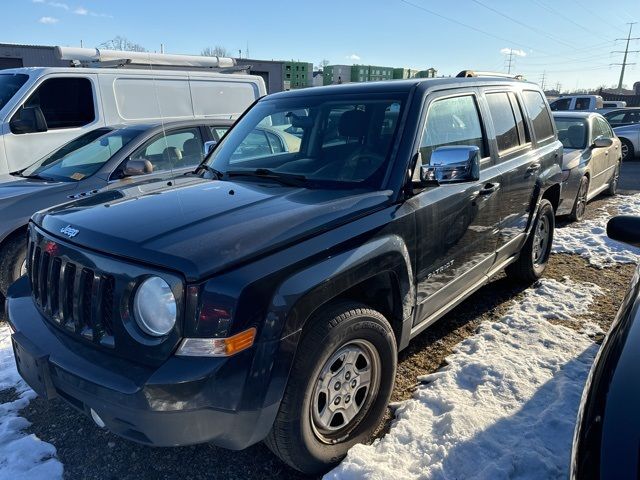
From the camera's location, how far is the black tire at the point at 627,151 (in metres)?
16.3

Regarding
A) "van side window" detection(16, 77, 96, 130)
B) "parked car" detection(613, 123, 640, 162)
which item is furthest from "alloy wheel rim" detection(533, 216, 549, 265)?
"parked car" detection(613, 123, 640, 162)

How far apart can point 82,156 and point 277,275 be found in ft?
14.2

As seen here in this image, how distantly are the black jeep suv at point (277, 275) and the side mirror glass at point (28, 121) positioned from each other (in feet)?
14.6

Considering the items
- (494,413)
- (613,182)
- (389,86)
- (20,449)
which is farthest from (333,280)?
(613,182)

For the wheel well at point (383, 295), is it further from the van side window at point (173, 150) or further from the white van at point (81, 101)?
the white van at point (81, 101)

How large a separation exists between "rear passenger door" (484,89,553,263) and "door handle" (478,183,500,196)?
18cm

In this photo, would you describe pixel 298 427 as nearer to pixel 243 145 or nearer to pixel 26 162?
pixel 243 145

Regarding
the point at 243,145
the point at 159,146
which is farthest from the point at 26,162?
the point at 243,145

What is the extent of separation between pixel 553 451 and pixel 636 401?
1.28m

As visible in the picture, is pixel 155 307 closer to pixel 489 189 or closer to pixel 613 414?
pixel 613 414

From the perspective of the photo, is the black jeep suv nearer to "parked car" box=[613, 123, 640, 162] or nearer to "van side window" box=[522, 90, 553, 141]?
"van side window" box=[522, 90, 553, 141]

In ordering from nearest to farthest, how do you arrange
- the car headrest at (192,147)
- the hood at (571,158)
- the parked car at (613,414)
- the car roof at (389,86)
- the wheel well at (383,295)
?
the parked car at (613,414), the wheel well at (383,295), the car roof at (389,86), the car headrest at (192,147), the hood at (571,158)

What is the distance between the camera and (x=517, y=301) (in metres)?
4.71

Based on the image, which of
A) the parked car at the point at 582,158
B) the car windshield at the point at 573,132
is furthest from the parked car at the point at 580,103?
the car windshield at the point at 573,132
